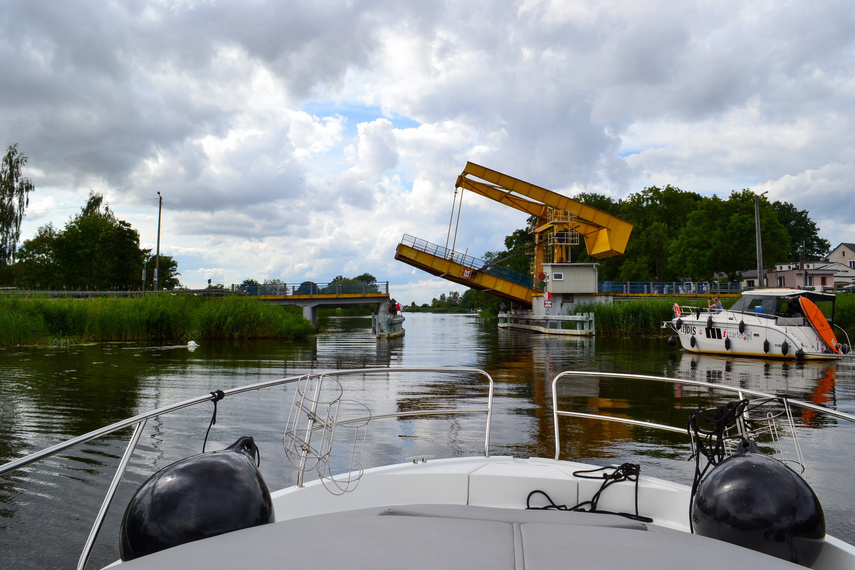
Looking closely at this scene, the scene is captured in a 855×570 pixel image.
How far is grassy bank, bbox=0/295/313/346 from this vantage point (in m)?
19.1

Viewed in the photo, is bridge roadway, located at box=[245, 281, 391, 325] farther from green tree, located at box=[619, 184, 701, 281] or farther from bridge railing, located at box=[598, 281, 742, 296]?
green tree, located at box=[619, 184, 701, 281]

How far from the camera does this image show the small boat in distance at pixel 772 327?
1507 cm

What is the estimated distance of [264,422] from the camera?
7215 mm

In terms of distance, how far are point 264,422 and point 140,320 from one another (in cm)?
1676

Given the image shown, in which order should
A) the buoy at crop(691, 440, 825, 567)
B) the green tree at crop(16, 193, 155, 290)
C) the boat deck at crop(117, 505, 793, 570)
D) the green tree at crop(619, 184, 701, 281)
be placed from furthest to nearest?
the green tree at crop(619, 184, 701, 281), the green tree at crop(16, 193, 155, 290), the buoy at crop(691, 440, 825, 567), the boat deck at crop(117, 505, 793, 570)

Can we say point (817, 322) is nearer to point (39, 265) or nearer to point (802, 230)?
point (39, 265)

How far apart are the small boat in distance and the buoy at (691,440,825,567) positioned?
14.9 m

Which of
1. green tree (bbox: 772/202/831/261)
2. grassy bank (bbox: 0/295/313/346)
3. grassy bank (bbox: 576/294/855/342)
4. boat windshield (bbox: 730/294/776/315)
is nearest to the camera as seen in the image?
boat windshield (bbox: 730/294/776/315)

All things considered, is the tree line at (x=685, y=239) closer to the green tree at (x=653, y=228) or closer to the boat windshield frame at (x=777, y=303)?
the green tree at (x=653, y=228)

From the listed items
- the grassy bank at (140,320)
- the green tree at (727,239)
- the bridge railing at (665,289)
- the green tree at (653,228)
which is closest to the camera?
the grassy bank at (140,320)

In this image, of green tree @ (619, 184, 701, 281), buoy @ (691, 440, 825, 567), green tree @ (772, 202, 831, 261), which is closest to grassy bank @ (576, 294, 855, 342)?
green tree @ (619, 184, 701, 281)

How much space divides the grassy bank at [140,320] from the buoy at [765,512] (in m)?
21.4

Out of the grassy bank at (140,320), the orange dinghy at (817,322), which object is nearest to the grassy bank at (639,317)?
the orange dinghy at (817,322)

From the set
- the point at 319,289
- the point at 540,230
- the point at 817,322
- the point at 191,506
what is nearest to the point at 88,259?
the point at 319,289
